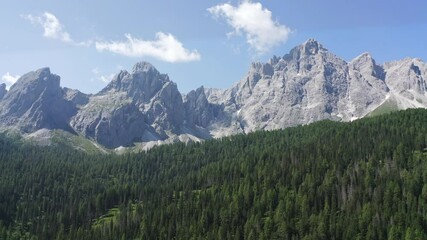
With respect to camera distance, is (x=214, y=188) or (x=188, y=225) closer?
(x=188, y=225)

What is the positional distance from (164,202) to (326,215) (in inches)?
2784

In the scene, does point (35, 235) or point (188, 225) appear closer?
point (188, 225)

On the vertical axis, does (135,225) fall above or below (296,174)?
below

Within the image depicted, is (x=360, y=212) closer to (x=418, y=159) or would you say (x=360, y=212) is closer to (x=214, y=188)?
(x=418, y=159)

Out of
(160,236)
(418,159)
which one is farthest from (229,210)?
(418,159)

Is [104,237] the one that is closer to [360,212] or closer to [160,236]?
[160,236]

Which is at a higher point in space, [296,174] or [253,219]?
[296,174]

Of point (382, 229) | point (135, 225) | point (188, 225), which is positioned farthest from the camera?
point (135, 225)

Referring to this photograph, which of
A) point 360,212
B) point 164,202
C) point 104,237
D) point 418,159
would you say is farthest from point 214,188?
point 418,159

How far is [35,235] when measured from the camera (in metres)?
190

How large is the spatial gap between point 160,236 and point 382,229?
70008 millimetres

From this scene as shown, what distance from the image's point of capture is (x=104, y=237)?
166m

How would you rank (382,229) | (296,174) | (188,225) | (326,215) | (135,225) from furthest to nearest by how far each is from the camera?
(296,174)
(135,225)
(188,225)
(326,215)
(382,229)

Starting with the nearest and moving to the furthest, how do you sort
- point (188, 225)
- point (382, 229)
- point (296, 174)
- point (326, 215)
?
point (382, 229) < point (326, 215) < point (188, 225) < point (296, 174)
